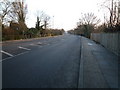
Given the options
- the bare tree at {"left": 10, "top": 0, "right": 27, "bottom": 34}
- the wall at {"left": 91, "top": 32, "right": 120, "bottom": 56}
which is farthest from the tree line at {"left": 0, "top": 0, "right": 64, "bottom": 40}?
the wall at {"left": 91, "top": 32, "right": 120, "bottom": 56}

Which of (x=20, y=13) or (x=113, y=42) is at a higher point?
(x=20, y=13)

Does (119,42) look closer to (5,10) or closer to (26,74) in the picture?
(26,74)

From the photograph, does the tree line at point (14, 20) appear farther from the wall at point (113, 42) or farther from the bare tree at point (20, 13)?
the wall at point (113, 42)

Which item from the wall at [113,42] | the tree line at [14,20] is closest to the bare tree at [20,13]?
the tree line at [14,20]

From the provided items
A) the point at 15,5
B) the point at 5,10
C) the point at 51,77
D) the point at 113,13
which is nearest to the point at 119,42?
the point at 51,77

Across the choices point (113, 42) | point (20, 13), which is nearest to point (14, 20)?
point (20, 13)

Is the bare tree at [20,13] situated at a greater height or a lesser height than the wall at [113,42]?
greater

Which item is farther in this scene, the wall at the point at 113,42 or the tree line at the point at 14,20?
the tree line at the point at 14,20

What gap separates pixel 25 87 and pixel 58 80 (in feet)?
5.15

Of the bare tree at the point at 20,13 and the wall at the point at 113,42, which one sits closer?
the wall at the point at 113,42

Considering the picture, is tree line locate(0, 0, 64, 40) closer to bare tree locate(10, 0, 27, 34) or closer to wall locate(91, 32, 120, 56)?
bare tree locate(10, 0, 27, 34)

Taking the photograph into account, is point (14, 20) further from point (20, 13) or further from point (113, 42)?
point (113, 42)

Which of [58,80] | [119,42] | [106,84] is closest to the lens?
[106,84]

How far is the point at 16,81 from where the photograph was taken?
24.4ft
